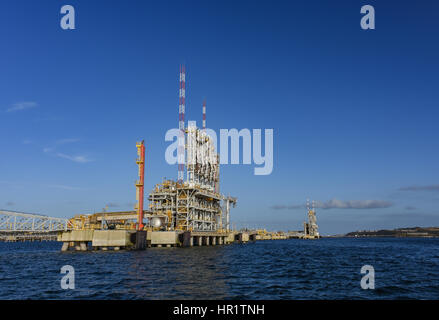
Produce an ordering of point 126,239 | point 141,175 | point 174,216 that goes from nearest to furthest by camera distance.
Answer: point 126,239 → point 141,175 → point 174,216

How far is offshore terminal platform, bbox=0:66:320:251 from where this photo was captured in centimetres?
6938

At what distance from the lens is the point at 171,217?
8962 cm

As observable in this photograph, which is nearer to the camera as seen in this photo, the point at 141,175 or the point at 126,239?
the point at 126,239

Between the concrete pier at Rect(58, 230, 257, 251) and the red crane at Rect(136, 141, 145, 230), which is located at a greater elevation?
the red crane at Rect(136, 141, 145, 230)

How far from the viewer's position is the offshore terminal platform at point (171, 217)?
2731 inches

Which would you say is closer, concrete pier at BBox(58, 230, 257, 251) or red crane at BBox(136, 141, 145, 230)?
concrete pier at BBox(58, 230, 257, 251)

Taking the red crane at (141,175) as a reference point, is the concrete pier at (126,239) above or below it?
below

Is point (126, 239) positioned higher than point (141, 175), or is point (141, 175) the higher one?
point (141, 175)

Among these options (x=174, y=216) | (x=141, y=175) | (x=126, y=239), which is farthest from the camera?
(x=174, y=216)

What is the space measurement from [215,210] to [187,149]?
86.4ft

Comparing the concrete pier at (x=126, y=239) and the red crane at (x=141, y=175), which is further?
the red crane at (x=141, y=175)
